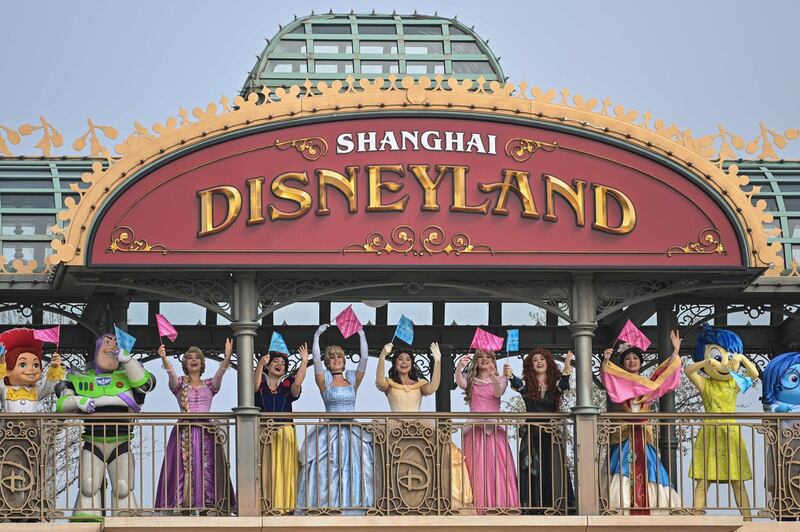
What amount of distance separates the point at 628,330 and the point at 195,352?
510 cm

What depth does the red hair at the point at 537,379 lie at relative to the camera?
24.2 metres

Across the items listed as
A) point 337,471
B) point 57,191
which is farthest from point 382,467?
point 57,191

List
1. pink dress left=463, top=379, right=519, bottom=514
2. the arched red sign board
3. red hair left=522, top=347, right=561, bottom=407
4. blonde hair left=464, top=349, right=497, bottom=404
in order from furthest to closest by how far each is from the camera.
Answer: red hair left=522, top=347, right=561, bottom=407 < blonde hair left=464, top=349, right=497, bottom=404 < pink dress left=463, top=379, right=519, bottom=514 < the arched red sign board

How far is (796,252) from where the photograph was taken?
26.0 meters

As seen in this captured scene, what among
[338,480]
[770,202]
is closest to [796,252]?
[770,202]

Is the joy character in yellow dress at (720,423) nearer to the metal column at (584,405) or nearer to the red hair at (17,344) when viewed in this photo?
the metal column at (584,405)

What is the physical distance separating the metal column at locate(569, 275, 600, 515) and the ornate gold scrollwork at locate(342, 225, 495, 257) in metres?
1.22

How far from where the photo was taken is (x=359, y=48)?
92.1 ft

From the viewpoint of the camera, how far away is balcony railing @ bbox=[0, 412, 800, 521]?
76.0 feet

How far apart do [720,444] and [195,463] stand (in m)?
6.12

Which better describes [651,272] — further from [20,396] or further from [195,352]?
[20,396]

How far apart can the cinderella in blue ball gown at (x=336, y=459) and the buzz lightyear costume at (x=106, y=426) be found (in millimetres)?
2016

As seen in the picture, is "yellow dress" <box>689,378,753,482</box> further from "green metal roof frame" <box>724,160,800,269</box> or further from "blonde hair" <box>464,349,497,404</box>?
"blonde hair" <box>464,349,497,404</box>

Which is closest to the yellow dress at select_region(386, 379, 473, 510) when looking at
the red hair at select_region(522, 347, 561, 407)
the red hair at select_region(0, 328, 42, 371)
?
the red hair at select_region(522, 347, 561, 407)
